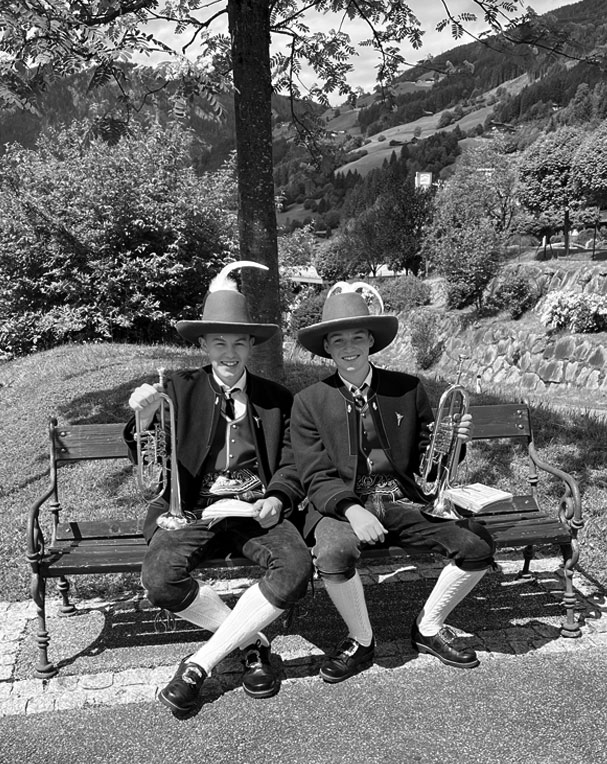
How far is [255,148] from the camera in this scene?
227 inches

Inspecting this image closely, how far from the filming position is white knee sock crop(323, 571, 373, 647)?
3273 millimetres

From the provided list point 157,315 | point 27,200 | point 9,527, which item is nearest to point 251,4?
point 9,527

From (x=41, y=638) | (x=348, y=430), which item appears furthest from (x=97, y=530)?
(x=348, y=430)

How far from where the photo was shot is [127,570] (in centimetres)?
339

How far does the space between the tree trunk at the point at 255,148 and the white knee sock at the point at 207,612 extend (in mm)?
2964

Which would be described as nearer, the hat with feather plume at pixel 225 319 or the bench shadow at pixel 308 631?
the bench shadow at pixel 308 631

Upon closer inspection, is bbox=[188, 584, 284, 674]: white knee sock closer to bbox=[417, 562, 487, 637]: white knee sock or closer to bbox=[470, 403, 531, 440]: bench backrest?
bbox=[417, 562, 487, 637]: white knee sock

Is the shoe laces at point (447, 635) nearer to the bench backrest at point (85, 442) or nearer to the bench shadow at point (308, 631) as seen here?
the bench shadow at point (308, 631)

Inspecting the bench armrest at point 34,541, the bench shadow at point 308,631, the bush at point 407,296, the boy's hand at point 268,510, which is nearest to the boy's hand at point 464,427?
the boy's hand at point 268,510

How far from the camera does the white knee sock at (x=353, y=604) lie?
3273mm

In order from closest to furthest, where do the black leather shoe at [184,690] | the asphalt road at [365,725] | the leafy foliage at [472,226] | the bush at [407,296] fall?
1. the asphalt road at [365,725]
2. the black leather shoe at [184,690]
3. the leafy foliage at [472,226]
4. the bush at [407,296]

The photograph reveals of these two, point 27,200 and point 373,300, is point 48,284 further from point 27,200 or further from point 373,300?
point 373,300

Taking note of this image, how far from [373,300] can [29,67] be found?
342 centimetres

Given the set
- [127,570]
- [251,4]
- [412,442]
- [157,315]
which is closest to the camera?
[127,570]
